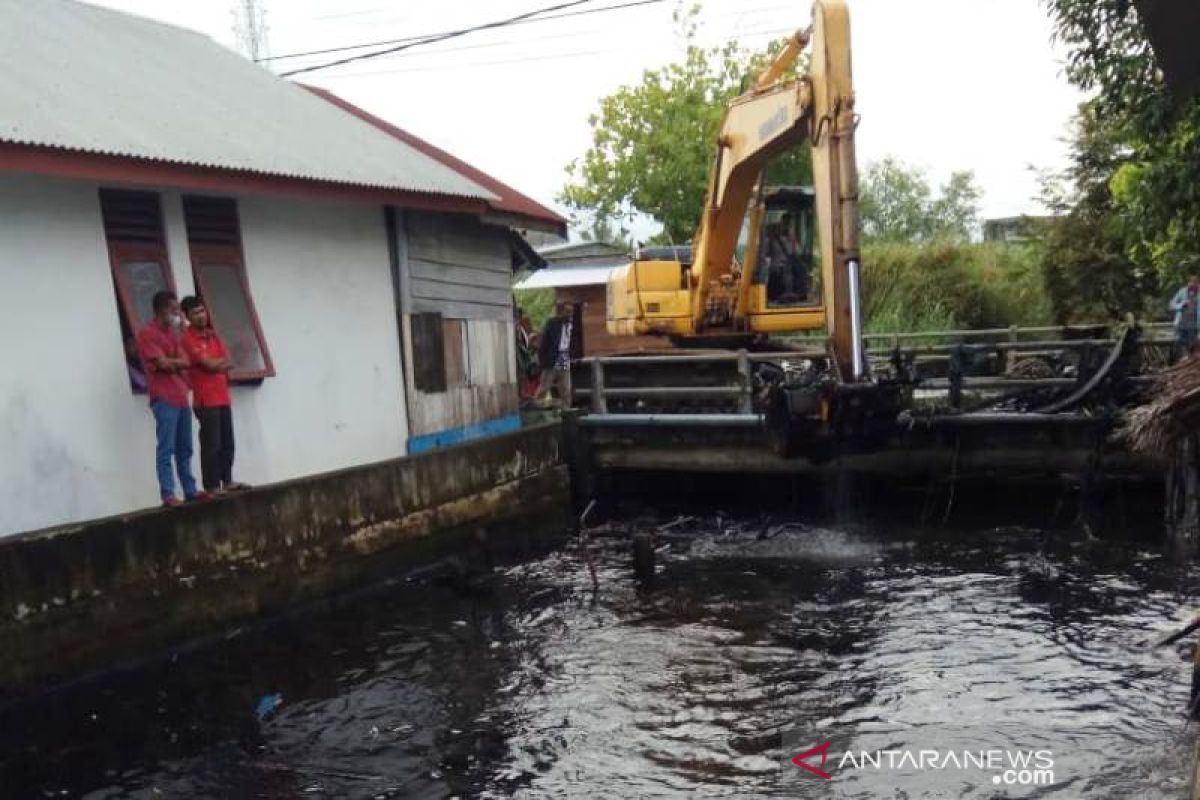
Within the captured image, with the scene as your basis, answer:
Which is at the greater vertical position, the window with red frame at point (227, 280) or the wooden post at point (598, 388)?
the window with red frame at point (227, 280)

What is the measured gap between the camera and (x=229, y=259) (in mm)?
9375

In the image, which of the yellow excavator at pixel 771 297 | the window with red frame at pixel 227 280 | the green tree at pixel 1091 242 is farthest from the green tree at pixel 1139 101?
the green tree at pixel 1091 242

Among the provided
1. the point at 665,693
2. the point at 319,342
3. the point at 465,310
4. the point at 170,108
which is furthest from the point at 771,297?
the point at 170,108

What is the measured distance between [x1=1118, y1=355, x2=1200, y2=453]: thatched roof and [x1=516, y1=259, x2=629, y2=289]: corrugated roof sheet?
2137 cm

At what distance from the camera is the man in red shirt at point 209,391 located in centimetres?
806

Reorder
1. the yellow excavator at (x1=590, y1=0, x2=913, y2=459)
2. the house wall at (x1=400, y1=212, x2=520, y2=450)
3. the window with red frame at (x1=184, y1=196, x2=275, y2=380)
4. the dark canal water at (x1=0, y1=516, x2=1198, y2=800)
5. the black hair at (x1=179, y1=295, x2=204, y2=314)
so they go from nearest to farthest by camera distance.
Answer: the dark canal water at (x1=0, y1=516, x2=1198, y2=800), the black hair at (x1=179, y1=295, x2=204, y2=314), the window with red frame at (x1=184, y1=196, x2=275, y2=380), the yellow excavator at (x1=590, y1=0, x2=913, y2=459), the house wall at (x1=400, y1=212, x2=520, y2=450)

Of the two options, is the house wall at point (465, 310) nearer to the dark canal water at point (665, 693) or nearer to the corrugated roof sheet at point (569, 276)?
the dark canal water at point (665, 693)

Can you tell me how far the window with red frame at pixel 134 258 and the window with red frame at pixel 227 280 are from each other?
0.32 metres

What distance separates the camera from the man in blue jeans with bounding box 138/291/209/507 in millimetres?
7766

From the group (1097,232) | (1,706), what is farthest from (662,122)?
(1,706)

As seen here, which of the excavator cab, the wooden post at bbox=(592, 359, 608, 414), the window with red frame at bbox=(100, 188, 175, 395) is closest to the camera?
the window with red frame at bbox=(100, 188, 175, 395)
